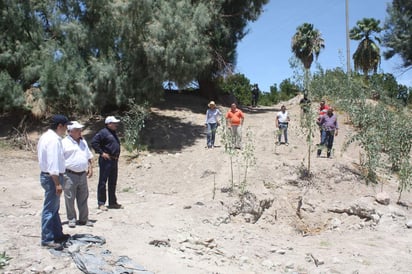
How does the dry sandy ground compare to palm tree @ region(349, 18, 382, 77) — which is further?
palm tree @ region(349, 18, 382, 77)

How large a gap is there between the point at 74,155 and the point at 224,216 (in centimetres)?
349

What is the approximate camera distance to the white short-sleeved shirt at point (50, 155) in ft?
16.4

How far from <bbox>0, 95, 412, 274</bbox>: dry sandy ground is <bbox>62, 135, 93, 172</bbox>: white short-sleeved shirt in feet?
2.92

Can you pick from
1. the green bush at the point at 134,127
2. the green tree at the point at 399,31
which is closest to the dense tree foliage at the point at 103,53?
the green bush at the point at 134,127

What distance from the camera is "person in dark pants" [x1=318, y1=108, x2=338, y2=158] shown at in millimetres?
11812

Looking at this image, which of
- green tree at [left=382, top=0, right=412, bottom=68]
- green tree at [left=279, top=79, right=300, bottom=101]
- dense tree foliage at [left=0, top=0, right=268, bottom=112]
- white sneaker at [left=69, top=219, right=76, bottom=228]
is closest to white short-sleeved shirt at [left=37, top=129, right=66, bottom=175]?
white sneaker at [left=69, top=219, right=76, bottom=228]

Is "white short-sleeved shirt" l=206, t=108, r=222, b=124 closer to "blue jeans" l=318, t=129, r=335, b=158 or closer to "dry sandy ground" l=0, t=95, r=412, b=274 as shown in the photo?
"dry sandy ground" l=0, t=95, r=412, b=274

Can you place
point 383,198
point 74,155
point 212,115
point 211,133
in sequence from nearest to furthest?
point 74,155 → point 383,198 → point 212,115 → point 211,133

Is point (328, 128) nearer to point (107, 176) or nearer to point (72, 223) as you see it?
point (107, 176)

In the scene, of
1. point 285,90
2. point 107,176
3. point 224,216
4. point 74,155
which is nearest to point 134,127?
point 224,216

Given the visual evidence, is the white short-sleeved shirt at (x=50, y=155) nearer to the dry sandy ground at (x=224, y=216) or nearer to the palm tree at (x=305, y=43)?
the dry sandy ground at (x=224, y=216)

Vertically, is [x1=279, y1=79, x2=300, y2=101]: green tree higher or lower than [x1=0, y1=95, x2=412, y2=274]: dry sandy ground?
higher

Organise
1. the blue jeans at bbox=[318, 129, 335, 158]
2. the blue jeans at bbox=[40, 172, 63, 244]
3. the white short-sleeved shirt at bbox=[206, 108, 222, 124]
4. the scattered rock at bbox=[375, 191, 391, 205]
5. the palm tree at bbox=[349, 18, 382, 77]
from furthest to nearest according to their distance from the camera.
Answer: the palm tree at bbox=[349, 18, 382, 77] < the white short-sleeved shirt at bbox=[206, 108, 222, 124] < the blue jeans at bbox=[318, 129, 335, 158] < the scattered rock at bbox=[375, 191, 391, 205] < the blue jeans at bbox=[40, 172, 63, 244]

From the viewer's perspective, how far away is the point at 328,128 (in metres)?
11.8
